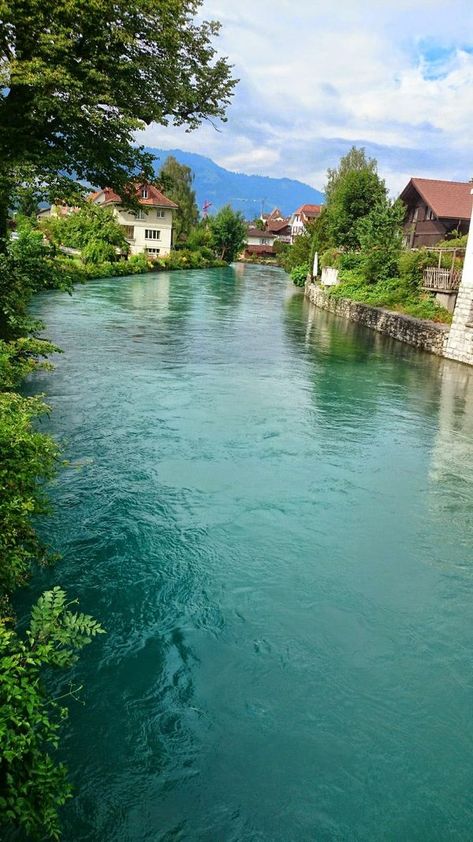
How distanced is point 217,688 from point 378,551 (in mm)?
3530

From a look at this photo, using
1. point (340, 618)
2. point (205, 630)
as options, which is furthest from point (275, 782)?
point (340, 618)

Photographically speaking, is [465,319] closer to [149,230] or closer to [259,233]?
[149,230]

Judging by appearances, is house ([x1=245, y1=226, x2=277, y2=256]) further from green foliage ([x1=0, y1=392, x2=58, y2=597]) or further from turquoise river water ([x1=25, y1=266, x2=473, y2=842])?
green foliage ([x1=0, y1=392, x2=58, y2=597])

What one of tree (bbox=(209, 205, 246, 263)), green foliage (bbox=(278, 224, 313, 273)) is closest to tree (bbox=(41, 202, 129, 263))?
green foliage (bbox=(278, 224, 313, 273))

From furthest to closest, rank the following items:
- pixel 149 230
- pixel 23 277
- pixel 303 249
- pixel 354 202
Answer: pixel 149 230 → pixel 303 249 → pixel 354 202 → pixel 23 277

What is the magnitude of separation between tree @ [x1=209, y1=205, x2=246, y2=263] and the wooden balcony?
56064mm

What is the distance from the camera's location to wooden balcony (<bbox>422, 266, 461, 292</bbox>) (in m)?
24.5

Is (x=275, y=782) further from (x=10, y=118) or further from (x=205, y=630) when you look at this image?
(x=10, y=118)

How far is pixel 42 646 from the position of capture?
3.47 metres

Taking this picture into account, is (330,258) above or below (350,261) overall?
above

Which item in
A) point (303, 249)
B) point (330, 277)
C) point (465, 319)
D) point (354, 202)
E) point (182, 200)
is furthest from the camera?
point (182, 200)

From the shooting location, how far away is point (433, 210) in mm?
38625

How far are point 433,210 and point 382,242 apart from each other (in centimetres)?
755

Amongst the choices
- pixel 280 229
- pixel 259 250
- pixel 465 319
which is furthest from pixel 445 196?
pixel 280 229
